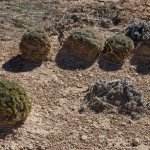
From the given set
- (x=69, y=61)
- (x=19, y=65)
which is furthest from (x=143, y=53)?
(x=19, y=65)

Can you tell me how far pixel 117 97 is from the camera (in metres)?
7.16

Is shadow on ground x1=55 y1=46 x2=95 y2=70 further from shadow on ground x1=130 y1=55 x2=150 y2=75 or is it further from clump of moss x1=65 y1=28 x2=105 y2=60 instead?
shadow on ground x1=130 y1=55 x2=150 y2=75

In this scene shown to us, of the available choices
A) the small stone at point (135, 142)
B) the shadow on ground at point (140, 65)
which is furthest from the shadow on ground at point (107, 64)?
the small stone at point (135, 142)

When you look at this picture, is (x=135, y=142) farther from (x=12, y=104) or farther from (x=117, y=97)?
(x=12, y=104)

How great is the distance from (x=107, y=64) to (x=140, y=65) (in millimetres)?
564

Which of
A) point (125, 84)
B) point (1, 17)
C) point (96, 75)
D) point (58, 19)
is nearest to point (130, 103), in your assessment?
point (125, 84)

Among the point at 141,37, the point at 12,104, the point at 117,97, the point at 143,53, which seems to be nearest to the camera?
the point at 12,104

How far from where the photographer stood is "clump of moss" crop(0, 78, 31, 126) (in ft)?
20.2

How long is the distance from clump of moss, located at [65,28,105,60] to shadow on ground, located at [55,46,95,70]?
71 mm

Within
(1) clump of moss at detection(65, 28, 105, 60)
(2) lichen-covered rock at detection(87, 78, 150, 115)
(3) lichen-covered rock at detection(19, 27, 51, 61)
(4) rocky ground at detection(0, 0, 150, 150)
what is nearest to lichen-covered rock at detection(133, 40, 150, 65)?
(4) rocky ground at detection(0, 0, 150, 150)

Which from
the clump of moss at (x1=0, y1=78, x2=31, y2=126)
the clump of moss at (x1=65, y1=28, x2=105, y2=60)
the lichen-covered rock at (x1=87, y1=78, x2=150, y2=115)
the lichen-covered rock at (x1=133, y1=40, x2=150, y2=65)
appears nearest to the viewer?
the clump of moss at (x1=0, y1=78, x2=31, y2=126)

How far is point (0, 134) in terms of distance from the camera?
20.4ft

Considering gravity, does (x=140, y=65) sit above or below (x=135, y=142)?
above

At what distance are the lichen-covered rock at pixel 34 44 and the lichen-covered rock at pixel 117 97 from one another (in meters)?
1.09
